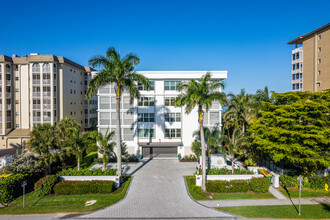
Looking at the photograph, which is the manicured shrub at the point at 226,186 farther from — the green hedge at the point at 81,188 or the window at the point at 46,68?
the window at the point at 46,68

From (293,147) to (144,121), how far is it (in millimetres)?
18705

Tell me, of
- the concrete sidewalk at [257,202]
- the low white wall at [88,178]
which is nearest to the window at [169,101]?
the low white wall at [88,178]

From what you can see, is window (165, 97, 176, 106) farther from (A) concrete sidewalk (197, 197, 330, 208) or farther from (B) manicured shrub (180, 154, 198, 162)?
(A) concrete sidewalk (197, 197, 330, 208)

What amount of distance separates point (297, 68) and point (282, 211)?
1591 inches

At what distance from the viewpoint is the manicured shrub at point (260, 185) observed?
16.6m

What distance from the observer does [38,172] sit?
20.3m

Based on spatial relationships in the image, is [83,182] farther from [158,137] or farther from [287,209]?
[287,209]

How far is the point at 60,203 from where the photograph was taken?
1505 centimetres

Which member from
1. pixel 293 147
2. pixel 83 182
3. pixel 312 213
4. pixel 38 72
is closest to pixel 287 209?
pixel 312 213

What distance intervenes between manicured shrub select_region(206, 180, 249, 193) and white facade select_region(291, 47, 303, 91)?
3602 centimetres

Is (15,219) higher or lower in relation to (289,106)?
lower

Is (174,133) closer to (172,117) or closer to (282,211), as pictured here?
(172,117)

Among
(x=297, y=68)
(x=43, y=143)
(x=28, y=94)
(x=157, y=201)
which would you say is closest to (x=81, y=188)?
(x=43, y=143)

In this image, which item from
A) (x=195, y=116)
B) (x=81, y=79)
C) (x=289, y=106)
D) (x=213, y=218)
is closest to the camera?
(x=213, y=218)
